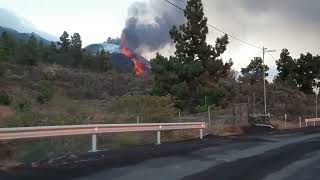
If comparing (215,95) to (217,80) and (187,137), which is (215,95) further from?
(187,137)

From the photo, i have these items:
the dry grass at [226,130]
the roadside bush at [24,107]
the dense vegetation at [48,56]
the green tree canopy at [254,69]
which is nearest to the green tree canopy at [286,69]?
the green tree canopy at [254,69]

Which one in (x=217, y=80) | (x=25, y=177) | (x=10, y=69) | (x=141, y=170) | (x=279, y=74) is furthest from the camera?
(x=279, y=74)

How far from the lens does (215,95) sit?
169 feet

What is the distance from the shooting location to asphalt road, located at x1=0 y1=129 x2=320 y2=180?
531 inches

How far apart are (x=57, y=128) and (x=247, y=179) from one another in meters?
6.58

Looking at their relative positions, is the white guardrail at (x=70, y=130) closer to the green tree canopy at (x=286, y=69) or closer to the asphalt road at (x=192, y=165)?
the asphalt road at (x=192, y=165)

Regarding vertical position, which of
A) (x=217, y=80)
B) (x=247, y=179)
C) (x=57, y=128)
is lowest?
(x=247, y=179)

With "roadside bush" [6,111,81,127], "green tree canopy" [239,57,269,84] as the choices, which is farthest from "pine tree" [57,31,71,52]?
"roadside bush" [6,111,81,127]

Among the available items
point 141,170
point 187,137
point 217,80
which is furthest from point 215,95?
point 141,170

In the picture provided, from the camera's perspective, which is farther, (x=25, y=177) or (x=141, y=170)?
(x=141, y=170)

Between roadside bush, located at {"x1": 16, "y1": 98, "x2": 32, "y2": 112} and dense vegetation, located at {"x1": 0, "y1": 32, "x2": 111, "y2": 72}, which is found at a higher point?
dense vegetation, located at {"x1": 0, "y1": 32, "x2": 111, "y2": 72}

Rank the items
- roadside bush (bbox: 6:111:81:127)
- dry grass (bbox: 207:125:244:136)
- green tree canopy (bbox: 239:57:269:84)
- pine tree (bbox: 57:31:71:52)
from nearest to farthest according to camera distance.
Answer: roadside bush (bbox: 6:111:81:127) → dry grass (bbox: 207:125:244:136) → green tree canopy (bbox: 239:57:269:84) → pine tree (bbox: 57:31:71:52)

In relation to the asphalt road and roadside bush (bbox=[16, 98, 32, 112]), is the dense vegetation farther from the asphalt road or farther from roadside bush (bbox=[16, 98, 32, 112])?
the asphalt road

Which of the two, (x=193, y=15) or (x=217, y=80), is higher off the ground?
(x=193, y=15)
